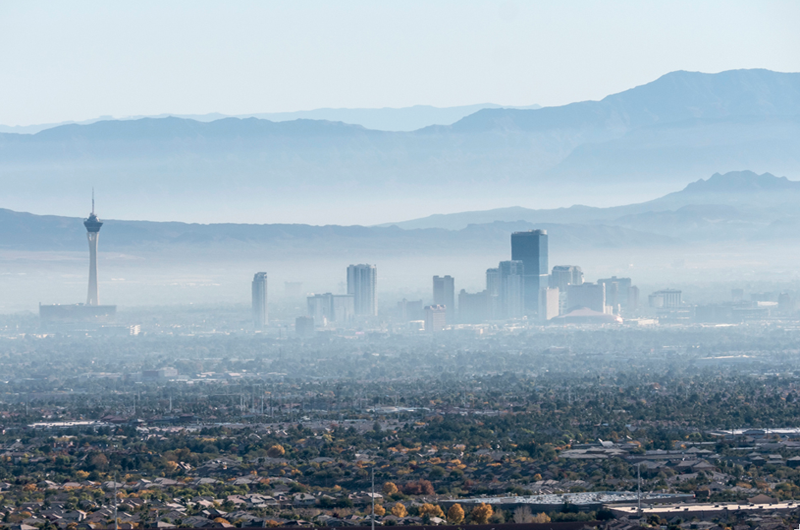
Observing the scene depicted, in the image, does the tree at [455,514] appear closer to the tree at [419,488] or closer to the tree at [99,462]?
the tree at [419,488]

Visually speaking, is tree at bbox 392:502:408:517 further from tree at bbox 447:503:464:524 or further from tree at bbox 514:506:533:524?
tree at bbox 514:506:533:524

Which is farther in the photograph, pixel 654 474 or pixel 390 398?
pixel 390 398

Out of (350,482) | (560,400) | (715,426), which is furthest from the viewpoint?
(560,400)

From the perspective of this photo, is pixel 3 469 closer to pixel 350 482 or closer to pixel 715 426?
pixel 350 482

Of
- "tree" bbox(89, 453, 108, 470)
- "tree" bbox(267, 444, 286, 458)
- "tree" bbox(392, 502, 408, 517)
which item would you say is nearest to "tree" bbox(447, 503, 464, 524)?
"tree" bbox(392, 502, 408, 517)

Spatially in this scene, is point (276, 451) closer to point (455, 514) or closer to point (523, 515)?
point (455, 514)

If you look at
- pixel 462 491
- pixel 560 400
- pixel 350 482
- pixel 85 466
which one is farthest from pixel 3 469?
pixel 560 400

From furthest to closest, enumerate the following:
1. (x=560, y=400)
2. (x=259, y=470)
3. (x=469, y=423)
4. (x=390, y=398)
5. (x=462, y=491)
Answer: (x=390, y=398)
(x=560, y=400)
(x=469, y=423)
(x=259, y=470)
(x=462, y=491)

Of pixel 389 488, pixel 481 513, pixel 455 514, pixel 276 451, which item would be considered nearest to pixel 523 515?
pixel 481 513
